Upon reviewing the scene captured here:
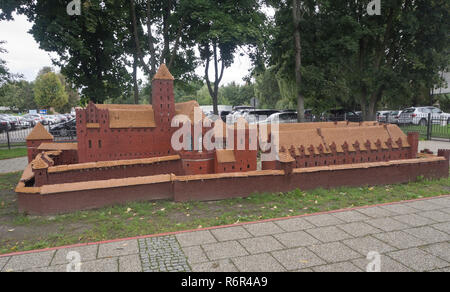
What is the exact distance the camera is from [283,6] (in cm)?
2252

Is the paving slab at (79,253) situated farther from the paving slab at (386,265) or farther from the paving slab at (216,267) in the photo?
the paving slab at (386,265)

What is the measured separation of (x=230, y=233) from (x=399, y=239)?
10.7 ft

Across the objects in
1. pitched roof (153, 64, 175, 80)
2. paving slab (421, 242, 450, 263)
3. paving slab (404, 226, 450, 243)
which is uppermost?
pitched roof (153, 64, 175, 80)

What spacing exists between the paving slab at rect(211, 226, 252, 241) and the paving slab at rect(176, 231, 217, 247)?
14 centimetres

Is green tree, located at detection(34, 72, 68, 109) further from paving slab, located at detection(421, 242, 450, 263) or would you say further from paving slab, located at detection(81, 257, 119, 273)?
paving slab, located at detection(421, 242, 450, 263)

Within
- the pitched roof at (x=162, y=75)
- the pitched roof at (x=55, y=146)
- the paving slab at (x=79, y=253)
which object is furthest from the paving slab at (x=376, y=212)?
the pitched roof at (x=55, y=146)

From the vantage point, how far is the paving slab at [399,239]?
17.5 feet

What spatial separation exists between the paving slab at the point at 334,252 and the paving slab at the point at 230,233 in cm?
131

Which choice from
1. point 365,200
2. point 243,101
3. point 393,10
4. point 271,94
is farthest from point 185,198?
point 243,101

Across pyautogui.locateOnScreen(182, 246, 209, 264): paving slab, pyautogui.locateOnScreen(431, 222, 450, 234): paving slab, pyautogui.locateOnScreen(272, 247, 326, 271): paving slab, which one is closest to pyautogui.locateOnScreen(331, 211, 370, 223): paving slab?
pyautogui.locateOnScreen(431, 222, 450, 234): paving slab

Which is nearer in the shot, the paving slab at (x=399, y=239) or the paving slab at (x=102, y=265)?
the paving slab at (x=102, y=265)

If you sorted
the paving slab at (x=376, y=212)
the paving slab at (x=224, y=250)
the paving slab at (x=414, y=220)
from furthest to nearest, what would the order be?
the paving slab at (x=376, y=212)
the paving slab at (x=414, y=220)
the paving slab at (x=224, y=250)

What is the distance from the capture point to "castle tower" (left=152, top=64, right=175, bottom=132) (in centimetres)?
995

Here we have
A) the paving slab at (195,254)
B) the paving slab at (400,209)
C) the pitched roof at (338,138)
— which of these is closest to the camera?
the paving slab at (195,254)
